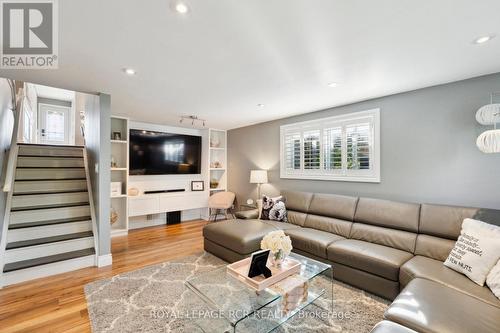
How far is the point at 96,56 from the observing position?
2066mm

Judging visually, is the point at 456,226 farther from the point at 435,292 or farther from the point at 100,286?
the point at 100,286

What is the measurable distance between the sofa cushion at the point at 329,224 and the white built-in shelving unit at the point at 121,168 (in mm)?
3550

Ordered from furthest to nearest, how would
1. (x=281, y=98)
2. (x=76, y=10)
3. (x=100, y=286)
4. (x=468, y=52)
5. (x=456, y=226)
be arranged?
(x=281, y=98) → (x=100, y=286) → (x=456, y=226) → (x=468, y=52) → (x=76, y=10)

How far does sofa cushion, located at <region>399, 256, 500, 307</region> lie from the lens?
163 cm

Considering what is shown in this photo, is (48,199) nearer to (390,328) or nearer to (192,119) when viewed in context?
(192,119)

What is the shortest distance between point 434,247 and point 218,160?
4.78m

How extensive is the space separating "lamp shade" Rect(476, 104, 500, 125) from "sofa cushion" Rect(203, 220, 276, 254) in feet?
8.65

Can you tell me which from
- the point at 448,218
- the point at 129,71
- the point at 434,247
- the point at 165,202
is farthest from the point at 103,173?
the point at 448,218

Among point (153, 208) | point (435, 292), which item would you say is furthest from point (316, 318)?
point (153, 208)

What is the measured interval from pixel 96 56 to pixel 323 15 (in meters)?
2.01

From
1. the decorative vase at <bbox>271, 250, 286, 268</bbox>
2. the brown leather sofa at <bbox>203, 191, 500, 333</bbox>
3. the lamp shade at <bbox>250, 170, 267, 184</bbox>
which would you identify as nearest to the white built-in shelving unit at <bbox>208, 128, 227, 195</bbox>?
the lamp shade at <bbox>250, 170, 267, 184</bbox>

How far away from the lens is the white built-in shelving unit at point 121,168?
4.44 metres

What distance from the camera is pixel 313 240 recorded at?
9.19 feet

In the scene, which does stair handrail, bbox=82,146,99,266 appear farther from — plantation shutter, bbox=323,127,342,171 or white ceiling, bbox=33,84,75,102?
plantation shutter, bbox=323,127,342,171
